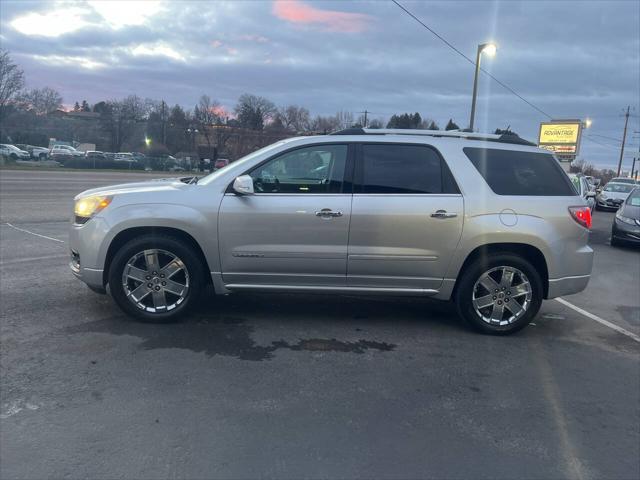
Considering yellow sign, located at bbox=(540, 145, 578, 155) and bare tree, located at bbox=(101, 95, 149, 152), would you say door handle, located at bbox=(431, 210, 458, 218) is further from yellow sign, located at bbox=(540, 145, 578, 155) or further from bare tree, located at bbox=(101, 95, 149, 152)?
bare tree, located at bbox=(101, 95, 149, 152)

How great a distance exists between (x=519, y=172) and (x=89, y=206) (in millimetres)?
4304

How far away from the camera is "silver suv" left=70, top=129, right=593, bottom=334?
5035mm

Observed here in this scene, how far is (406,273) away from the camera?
5.16 m

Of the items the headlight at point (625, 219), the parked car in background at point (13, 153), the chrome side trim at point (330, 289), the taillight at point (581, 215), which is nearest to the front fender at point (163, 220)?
the chrome side trim at point (330, 289)

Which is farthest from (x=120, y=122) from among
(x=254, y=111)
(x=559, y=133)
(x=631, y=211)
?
(x=631, y=211)

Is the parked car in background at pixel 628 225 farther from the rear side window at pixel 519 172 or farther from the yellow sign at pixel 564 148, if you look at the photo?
the yellow sign at pixel 564 148

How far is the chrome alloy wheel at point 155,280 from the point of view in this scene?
5094 mm

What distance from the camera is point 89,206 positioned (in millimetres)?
5203

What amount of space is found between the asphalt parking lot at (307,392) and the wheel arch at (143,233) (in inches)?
22.7

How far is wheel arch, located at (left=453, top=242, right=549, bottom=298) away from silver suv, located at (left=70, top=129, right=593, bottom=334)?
0.01 metres

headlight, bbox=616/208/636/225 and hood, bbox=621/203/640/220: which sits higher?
hood, bbox=621/203/640/220

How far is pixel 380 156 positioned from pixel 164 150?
78.5 meters

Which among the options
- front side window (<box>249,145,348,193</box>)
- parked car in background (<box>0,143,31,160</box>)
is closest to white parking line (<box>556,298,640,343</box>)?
front side window (<box>249,145,348,193</box>)

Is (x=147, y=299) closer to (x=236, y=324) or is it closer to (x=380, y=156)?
(x=236, y=324)
